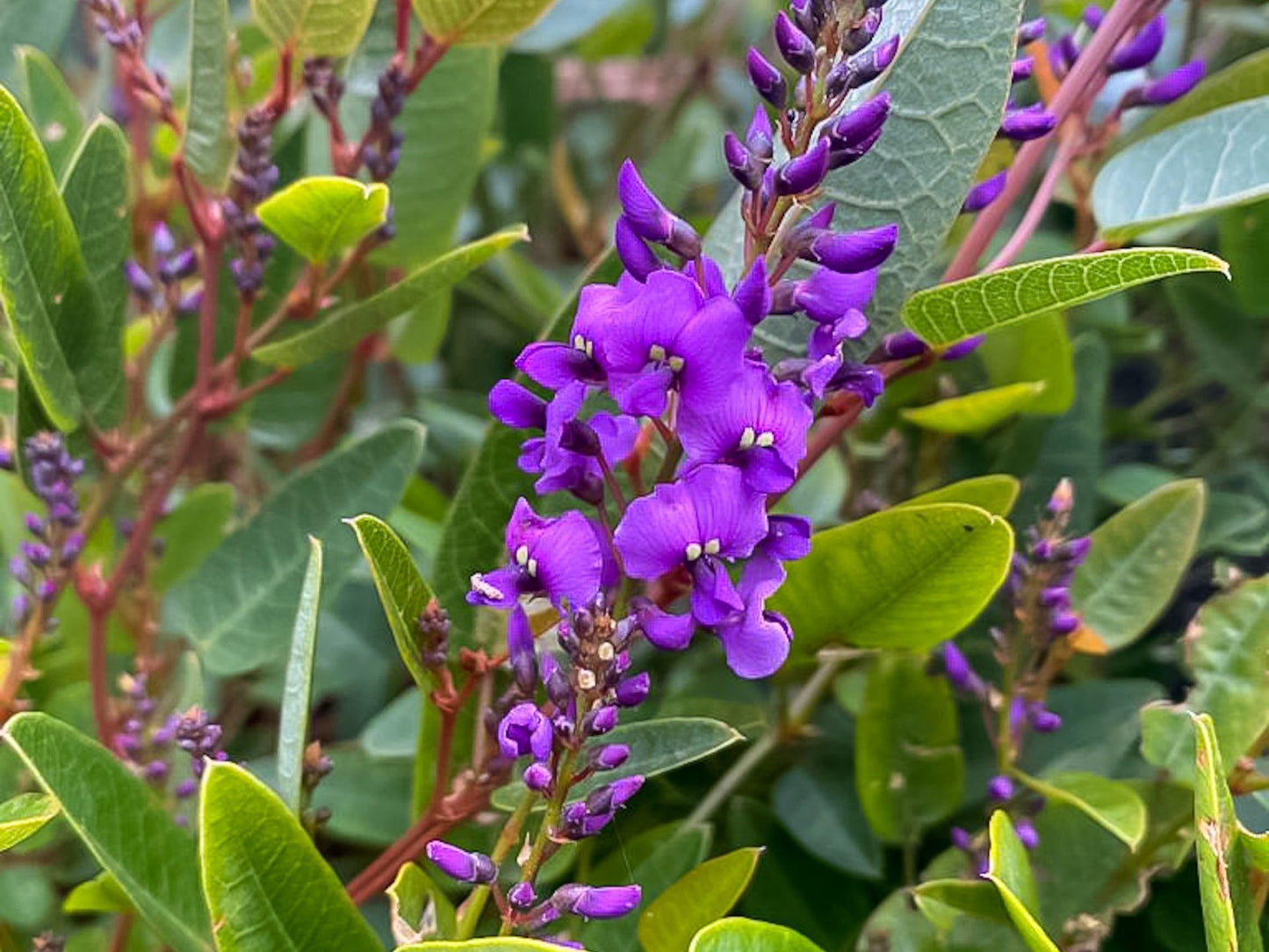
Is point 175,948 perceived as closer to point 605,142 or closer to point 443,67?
point 443,67

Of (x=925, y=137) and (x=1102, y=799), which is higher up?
(x=925, y=137)

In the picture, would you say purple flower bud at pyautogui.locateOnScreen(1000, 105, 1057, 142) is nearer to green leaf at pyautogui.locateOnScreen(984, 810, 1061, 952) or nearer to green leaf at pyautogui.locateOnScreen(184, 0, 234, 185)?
green leaf at pyautogui.locateOnScreen(984, 810, 1061, 952)

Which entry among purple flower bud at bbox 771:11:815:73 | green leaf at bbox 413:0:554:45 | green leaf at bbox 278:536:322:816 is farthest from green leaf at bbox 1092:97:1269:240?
green leaf at bbox 278:536:322:816

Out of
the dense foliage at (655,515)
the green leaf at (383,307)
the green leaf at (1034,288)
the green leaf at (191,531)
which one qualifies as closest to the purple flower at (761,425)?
the dense foliage at (655,515)

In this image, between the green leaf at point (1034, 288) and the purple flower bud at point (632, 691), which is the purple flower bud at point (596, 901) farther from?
the green leaf at point (1034, 288)

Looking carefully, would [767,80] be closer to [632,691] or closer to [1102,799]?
[632,691]

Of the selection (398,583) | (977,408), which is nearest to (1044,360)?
(977,408)

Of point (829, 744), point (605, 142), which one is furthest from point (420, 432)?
point (605, 142)
